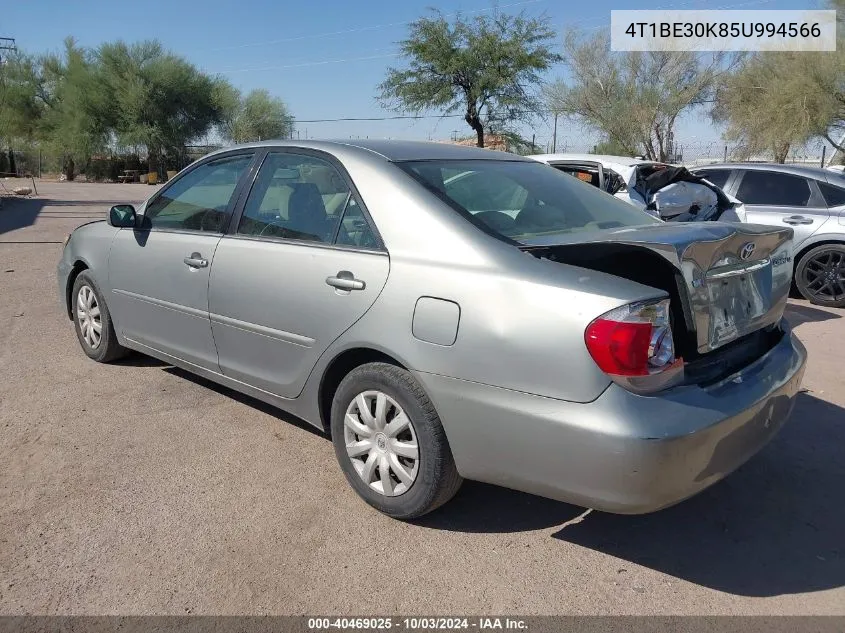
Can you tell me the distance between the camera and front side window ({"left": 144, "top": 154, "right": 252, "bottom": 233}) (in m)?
3.99

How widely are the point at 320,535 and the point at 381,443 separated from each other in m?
0.47

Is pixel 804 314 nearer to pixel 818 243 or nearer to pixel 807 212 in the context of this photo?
pixel 818 243

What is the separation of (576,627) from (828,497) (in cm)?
170

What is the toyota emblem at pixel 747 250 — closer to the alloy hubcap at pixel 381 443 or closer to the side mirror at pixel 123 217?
the alloy hubcap at pixel 381 443

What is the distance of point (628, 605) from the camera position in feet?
8.38

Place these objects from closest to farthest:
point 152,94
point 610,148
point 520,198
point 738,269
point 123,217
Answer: point 738,269, point 520,198, point 123,217, point 610,148, point 152,94

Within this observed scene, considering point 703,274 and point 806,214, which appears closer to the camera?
point 703,274

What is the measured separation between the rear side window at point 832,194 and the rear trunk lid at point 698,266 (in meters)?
6.03

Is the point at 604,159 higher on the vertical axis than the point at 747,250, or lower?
higher

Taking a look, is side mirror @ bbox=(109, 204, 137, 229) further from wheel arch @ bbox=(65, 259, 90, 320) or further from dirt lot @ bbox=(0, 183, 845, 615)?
dirt lot @ bbox=(0, 183, 845, 615)

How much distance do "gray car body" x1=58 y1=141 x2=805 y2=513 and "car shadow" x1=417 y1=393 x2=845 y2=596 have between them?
43cm

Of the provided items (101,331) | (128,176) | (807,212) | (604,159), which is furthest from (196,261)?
(128,176)

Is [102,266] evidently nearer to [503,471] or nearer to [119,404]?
[119,404]

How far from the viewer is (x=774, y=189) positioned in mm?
8539
